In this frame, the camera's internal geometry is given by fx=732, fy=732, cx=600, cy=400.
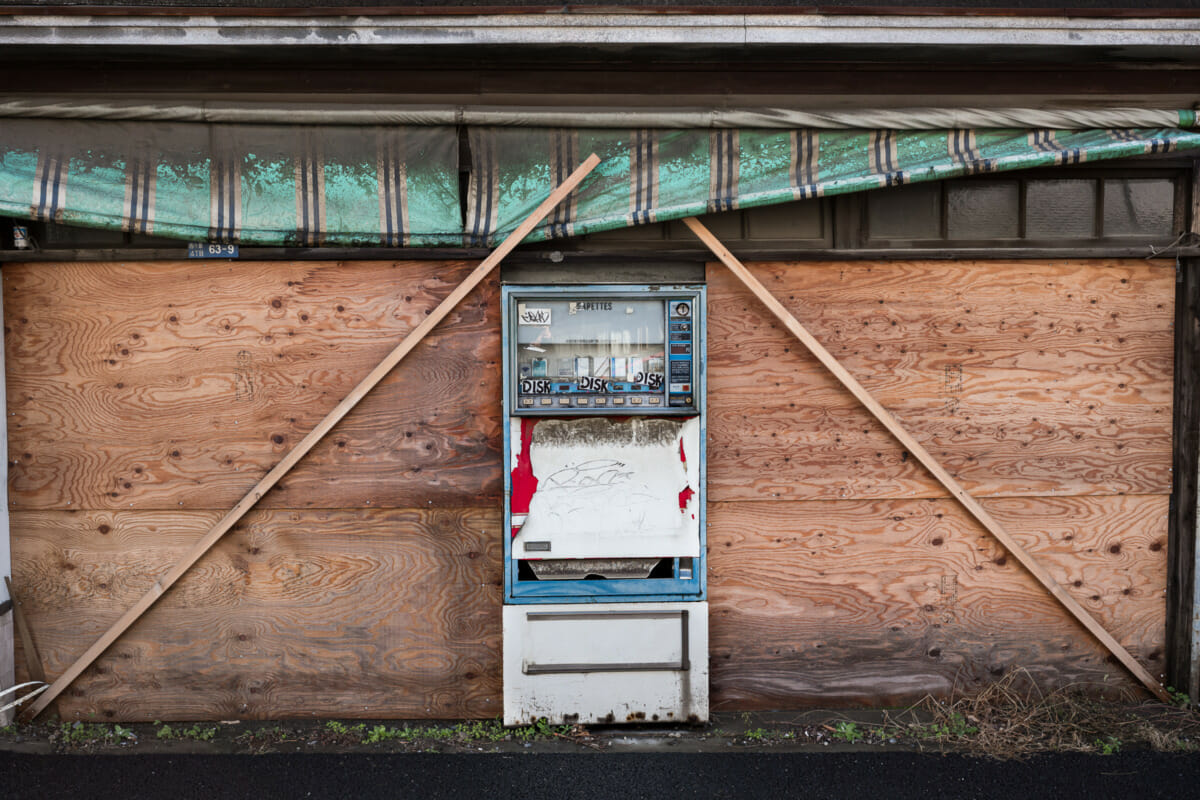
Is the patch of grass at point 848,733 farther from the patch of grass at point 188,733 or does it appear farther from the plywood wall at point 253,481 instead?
the patch of grass at point 188,733

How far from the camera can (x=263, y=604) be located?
4.18m

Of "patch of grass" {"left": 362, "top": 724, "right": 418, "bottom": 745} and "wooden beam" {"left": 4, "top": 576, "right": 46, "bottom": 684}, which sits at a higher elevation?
"wooden beam" {"left": 4, "top": 576, "right": 46, "bottom": 684}

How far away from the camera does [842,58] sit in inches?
159

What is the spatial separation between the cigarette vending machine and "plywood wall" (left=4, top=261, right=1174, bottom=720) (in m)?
0.25

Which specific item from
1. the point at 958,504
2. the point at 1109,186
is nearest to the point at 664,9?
the point at 1109,186

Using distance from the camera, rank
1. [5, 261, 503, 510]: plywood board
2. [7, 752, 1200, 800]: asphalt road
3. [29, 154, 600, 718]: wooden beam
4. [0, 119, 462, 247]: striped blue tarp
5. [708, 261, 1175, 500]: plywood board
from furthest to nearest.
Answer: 1. [708, 261, 1175, 500]: plywood board
2. [5, 261, 503, 510]: plywood board
3. [29, 154, 600, 718]: wooden beam
4. [0, 119, 462, 247]: striped blue tarp
5. [7, 752, 1200, 800]: asphalt road

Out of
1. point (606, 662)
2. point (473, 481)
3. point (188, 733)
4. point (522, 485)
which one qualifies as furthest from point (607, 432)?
point (188, 733)

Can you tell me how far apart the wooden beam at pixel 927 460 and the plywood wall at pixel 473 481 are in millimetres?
86

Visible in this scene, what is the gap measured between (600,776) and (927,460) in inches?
97.8

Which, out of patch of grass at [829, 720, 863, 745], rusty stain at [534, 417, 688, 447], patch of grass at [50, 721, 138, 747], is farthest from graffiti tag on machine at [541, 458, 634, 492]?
patch of grass at [50, 721, 138, 747]

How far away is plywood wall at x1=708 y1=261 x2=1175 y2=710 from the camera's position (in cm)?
421

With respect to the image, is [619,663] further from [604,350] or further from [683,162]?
[683,162]

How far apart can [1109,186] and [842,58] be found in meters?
1.76

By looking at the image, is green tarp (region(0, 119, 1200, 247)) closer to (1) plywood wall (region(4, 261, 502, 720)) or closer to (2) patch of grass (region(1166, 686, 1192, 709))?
(1) plywood wall (region(4, 261, 502, 720))
